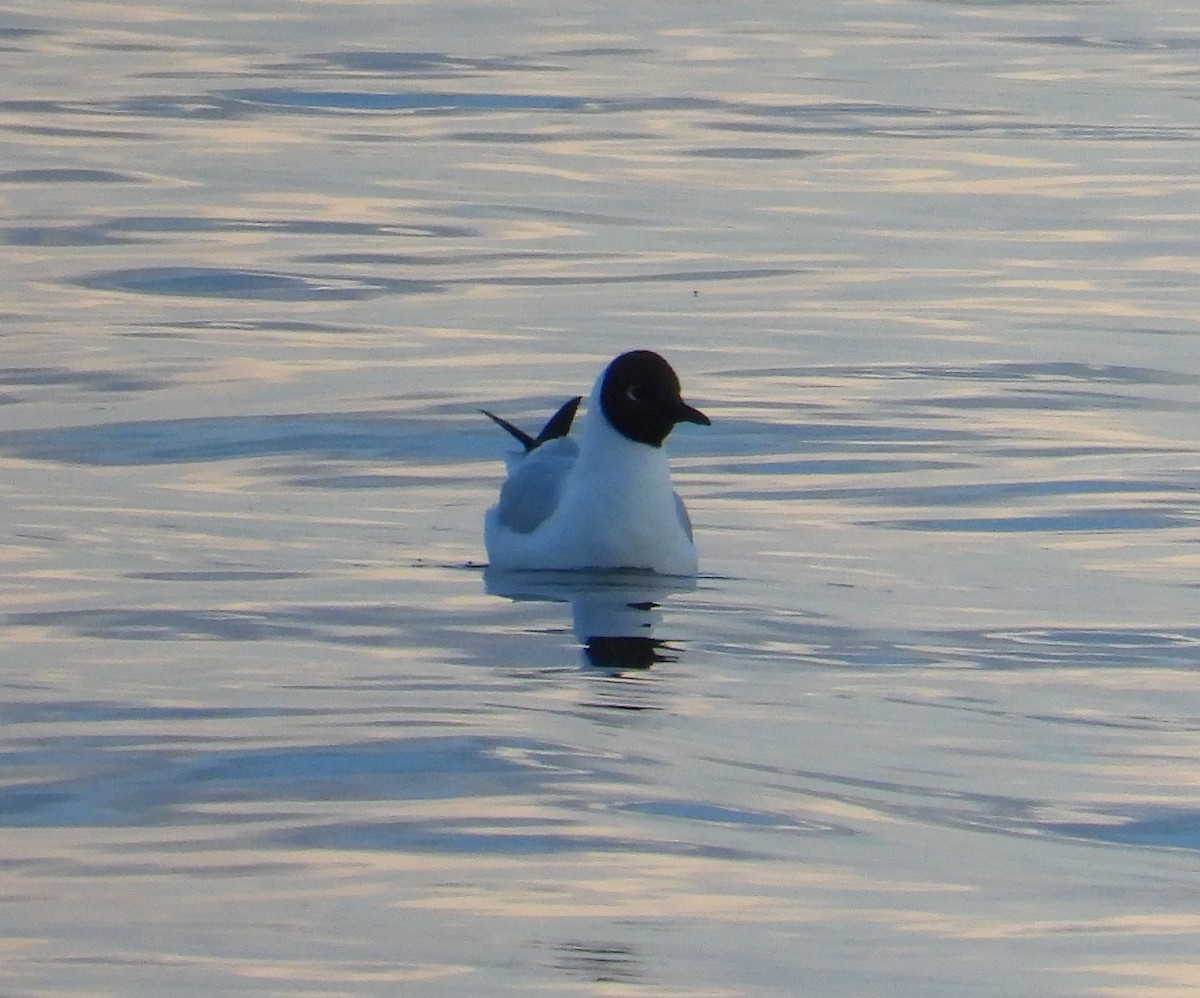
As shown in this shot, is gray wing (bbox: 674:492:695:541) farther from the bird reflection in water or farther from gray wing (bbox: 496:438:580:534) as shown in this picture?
gray wing (bbox: 496:438:580:534)

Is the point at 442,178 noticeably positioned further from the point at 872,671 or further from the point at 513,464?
the point at 872,671

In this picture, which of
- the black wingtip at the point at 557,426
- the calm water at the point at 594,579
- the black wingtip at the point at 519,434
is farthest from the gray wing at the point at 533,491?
the black wingtip at the point at 519,434

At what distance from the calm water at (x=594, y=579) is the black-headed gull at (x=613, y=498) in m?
0.22

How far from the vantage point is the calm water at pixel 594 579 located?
711 centimetres

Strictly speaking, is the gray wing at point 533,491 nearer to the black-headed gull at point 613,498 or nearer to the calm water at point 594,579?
the black-headed gull at point 613,498

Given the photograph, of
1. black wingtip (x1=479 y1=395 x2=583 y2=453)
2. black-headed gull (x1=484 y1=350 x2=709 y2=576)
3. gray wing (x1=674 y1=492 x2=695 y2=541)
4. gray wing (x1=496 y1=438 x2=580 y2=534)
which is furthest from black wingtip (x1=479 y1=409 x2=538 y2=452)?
gray wing (x1=674 y1=492 x2=695 y2=541)

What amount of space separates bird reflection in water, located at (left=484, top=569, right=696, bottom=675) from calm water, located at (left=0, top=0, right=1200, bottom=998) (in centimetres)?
4

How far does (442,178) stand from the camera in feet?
70.9

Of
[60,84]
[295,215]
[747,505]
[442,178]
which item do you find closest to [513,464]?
[747,505]

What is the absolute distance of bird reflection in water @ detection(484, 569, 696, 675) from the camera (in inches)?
395

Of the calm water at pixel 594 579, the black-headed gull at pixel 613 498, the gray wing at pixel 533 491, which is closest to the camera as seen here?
the calm water at pixel 594 579

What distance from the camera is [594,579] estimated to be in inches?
450

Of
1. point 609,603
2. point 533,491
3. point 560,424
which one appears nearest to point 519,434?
point 560,424

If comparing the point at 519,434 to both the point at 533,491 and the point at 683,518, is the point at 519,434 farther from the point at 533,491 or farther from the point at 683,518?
the point at 683,518
